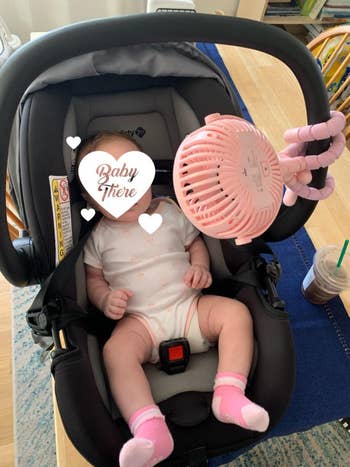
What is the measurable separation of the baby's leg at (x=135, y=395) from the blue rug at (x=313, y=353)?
266 millimetres

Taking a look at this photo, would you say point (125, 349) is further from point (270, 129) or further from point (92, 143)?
point (270, 129)

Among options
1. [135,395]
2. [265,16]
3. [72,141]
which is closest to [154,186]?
[72,141]

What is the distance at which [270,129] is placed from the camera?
119 centimetres

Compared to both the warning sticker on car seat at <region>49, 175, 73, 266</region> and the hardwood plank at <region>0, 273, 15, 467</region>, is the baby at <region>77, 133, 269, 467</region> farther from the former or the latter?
the hardwood plank at <region>0, 273, 15, 467</region>

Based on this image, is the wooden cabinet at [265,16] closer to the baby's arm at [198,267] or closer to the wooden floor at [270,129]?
the wooden floor at [270,129]

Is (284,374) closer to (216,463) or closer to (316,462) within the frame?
(216,463)

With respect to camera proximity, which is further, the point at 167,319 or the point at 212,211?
the point at 167,319

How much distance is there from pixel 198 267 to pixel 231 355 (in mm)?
212

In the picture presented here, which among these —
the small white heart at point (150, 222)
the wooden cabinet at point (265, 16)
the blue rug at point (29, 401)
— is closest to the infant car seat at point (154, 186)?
the small white heart at point (150, 222)

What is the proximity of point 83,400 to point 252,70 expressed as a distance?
117 cm

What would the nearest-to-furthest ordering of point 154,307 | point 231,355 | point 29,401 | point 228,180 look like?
point 228,180 → point 231,355 → point 154,307 → point 29,401

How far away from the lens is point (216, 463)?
2.69ft

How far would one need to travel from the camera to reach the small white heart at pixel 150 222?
0.82 metres

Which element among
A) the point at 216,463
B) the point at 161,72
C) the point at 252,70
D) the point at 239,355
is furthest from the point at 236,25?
the point at 252,70
